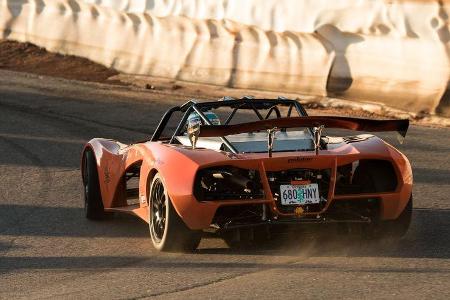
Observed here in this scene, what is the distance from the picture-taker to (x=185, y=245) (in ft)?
27.2

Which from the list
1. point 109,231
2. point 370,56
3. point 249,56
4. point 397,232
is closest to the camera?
point 397,232

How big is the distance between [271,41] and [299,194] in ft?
33.4

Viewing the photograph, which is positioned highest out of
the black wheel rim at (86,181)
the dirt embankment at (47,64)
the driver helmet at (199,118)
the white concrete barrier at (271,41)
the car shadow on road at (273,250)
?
the driver helmet at (199,118)

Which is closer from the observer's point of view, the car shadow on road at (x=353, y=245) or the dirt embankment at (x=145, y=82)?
the car shadow on road at (x=353, y=245)

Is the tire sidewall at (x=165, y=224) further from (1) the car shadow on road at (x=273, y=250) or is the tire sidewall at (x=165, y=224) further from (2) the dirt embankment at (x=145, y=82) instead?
(2) the dirt embankment at (x=145, y=82)

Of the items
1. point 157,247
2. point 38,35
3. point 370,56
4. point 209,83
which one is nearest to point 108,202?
point 157,247

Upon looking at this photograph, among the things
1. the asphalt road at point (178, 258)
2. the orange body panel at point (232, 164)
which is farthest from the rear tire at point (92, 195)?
the orange body panel at point (232, 164)

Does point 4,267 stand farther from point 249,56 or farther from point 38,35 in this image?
point 38,35

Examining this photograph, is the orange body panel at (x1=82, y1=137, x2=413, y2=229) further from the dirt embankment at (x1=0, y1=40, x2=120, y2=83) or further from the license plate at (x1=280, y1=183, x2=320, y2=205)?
the dirt embankment at (x1=0, y1=40, x2=120, y2=83)

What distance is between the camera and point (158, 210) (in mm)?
8617

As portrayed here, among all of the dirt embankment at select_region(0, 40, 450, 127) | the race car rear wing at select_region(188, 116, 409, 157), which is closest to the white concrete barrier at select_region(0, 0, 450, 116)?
the dirt embankment at select_region(0, 40, 450, 127)

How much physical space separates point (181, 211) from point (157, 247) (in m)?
0.56

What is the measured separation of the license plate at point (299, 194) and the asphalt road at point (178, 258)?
39cm

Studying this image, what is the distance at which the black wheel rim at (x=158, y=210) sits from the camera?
8.52m
